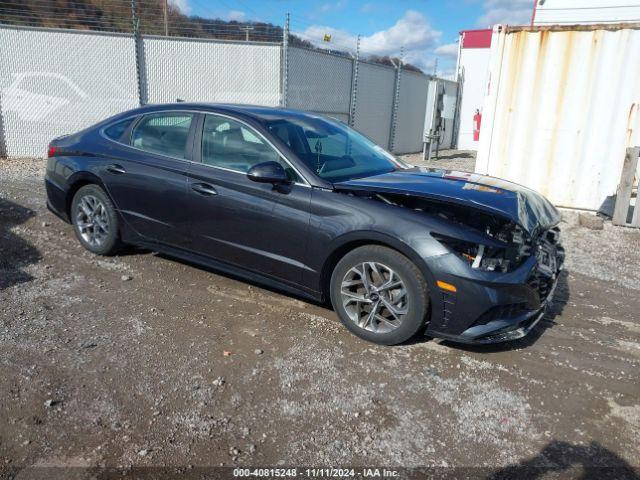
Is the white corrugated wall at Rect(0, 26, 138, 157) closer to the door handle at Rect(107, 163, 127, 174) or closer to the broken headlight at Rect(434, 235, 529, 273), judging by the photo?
the door handle at Rect(107, 163, 127, 174)

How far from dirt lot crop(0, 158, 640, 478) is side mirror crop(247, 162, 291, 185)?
3.59 feet

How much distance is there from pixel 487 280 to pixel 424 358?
71 centimetres

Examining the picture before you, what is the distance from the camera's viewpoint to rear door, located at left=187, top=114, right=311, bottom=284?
3.81m

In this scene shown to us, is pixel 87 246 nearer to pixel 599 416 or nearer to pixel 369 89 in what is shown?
pixel 599 416

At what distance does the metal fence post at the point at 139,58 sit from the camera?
10219mm

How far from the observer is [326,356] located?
3451 mm

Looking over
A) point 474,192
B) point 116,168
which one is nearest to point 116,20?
point 116,168

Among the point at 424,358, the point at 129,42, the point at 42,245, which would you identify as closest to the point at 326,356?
the point at 424,358

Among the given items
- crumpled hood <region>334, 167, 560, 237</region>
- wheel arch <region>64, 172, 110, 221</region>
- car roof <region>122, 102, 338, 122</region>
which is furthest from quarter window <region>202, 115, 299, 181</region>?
wheel arch <region>64, 172, 110, 221</region>

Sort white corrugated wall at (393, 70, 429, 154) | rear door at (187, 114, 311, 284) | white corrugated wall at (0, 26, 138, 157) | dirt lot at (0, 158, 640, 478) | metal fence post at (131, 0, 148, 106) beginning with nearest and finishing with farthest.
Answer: dirt lot at (0, 158, 640, 478) < rear door at (187, 114, 311, 284) < white corrugated wall at (0, 26, 138, 157) < metal fence post at (131, 0, 148, 106) < white corrugated wall at (393, 70, 429, 154)

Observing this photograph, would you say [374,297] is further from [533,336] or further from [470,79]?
[470,79]

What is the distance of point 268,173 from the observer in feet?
12.1

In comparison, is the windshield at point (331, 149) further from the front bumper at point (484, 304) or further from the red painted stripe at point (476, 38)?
the red painted stripe at point (476, 38)

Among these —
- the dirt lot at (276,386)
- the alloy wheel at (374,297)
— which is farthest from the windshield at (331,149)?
the dirt lot at (276,386)
